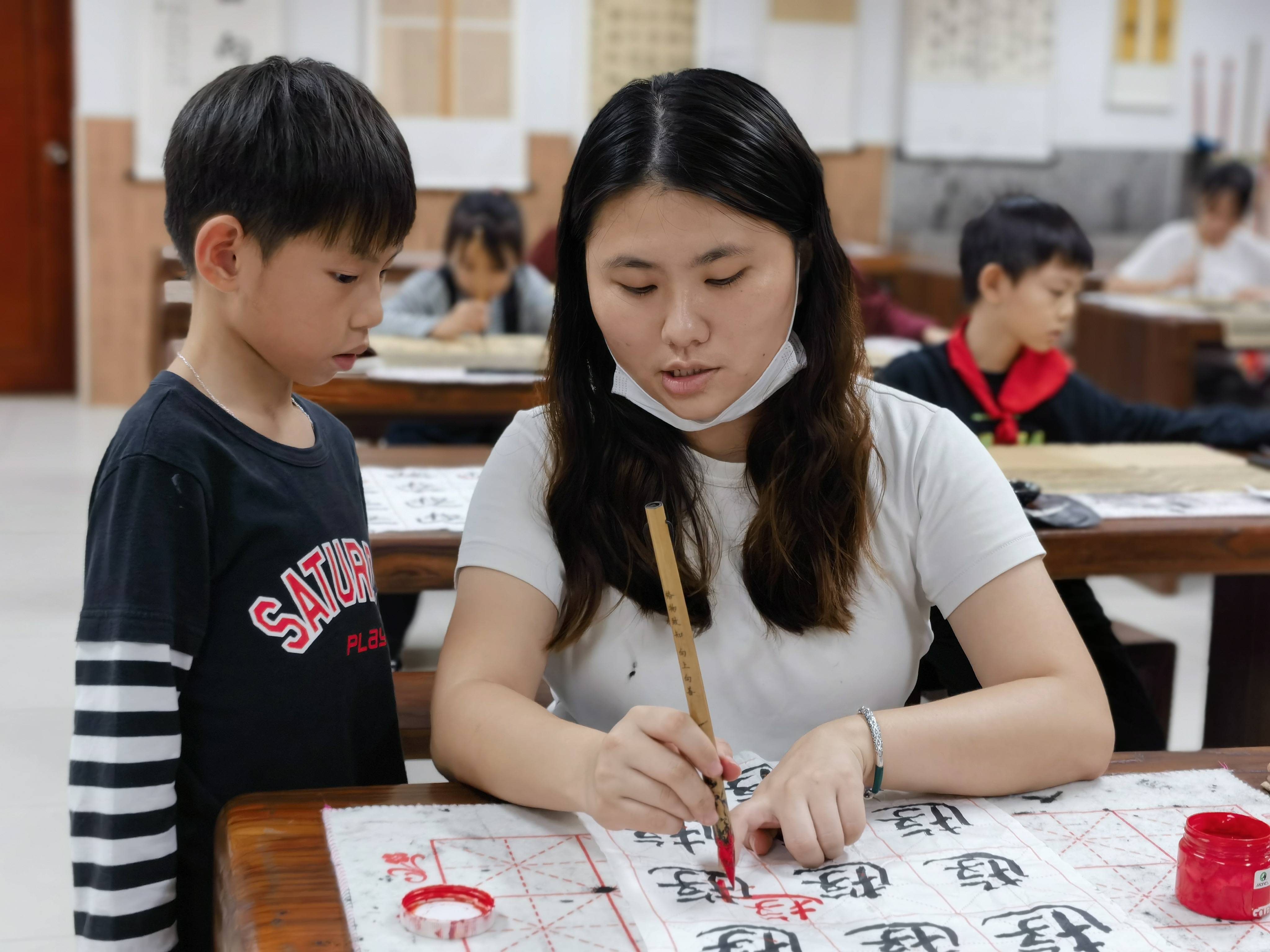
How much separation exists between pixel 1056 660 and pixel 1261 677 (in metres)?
1.30

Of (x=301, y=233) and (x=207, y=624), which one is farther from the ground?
(x=301, y=233)

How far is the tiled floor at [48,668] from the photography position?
76.8 inches

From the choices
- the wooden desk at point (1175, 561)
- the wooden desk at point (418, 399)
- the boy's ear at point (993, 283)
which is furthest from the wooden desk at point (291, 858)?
the wooden desk at point (418, 399)

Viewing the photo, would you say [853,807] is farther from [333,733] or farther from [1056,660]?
[333,733]

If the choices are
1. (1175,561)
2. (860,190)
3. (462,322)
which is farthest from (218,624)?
(860,190)

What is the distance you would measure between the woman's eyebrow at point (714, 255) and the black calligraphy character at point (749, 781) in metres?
0.42

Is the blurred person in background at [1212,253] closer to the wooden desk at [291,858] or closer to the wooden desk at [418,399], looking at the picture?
the wooden desk at [418,399]

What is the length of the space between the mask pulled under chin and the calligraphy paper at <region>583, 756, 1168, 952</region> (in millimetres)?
389

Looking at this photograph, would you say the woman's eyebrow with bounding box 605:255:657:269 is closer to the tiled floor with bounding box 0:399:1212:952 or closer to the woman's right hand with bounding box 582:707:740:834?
the woman's right hand with bounding box 582:707:740:834

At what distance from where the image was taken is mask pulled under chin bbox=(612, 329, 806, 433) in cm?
120

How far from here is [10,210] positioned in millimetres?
6523

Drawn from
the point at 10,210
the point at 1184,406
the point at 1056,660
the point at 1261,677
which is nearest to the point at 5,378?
the point at 10,210

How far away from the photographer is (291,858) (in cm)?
88

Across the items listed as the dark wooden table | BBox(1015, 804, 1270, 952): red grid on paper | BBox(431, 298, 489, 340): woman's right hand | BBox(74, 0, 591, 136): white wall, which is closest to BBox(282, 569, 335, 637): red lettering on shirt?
BBox(1015, 804, 1270, 952): red grid on paper
